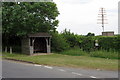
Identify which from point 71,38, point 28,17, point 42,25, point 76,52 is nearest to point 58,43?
point 71,38

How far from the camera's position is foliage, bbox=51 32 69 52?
104 ft

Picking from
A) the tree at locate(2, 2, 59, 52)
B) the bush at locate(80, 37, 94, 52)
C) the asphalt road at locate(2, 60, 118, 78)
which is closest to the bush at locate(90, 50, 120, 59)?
the bush at locate(80, 37, 94, 52)

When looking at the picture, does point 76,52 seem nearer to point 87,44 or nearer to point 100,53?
point 87,44

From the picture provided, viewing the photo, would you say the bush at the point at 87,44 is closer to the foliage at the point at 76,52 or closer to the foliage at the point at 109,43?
the foliage at the point at 76,52

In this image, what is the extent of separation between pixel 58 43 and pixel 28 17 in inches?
200

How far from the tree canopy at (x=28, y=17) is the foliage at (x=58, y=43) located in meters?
1.22

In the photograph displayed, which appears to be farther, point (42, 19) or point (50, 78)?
point (42, 19)

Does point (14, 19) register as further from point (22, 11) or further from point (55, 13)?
point (55, 13)

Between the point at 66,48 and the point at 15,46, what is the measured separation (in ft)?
23.1

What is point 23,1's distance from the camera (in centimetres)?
3095

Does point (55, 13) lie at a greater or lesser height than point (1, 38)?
greater

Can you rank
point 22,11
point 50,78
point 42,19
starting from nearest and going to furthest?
point 50,78 < point 22,11 < point 42,19

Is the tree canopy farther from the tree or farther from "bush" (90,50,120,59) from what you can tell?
"bush" (90,50,120,59)

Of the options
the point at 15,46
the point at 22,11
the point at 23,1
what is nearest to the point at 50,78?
the point at 22,11
